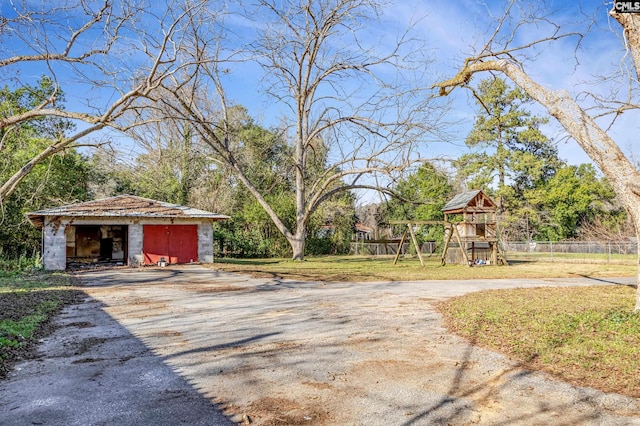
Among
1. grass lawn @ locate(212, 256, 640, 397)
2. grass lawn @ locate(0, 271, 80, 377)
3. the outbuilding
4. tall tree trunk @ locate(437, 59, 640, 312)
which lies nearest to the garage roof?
the outbuilding

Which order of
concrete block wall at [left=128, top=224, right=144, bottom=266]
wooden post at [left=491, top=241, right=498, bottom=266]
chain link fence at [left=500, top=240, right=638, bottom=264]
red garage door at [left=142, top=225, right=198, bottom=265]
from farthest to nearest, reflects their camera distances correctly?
1. chain link fence at [left=500, top=240, right=638, bottom=264]
2. wooden post at [left=491, top=241, right=498, bottom=266]
3. red garage door at [left=142, top=225, right=198, bottom=265]
4. concrete block wall at [left=128, top=224, right=144, bottom=266]

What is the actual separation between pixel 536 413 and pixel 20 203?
1123 inches

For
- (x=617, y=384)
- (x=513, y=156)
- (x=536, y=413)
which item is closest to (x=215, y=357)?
(x=536, y=413)

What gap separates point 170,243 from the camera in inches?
880

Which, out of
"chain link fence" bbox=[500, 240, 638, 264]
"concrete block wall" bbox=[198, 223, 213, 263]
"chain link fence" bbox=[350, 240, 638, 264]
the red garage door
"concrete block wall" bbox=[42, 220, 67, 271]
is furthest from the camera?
"chain link fence" bbox=[350, 240, 638, 264]

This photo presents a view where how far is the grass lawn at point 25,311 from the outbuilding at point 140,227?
6.31 metres

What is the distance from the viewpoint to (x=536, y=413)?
3.66 metres

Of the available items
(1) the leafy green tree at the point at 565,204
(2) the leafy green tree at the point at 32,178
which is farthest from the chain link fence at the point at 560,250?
(2) the leafy green tree at the point at 32,178

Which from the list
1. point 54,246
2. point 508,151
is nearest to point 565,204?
point 508,151

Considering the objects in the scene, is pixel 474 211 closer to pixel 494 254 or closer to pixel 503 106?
pixel 494 254

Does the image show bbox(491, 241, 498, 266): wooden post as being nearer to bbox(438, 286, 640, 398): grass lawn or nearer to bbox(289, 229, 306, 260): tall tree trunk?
bbox(289, 229, 306, 260): tall tree trunk

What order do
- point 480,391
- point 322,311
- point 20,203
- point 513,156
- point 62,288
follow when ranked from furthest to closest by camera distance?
1. point 513,156
2. point 20,203
3. point 62,288
4. point 322,311
5. point 480,391

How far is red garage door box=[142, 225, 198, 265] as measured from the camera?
21891 millimetres

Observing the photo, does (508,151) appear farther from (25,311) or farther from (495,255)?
(25,311)
